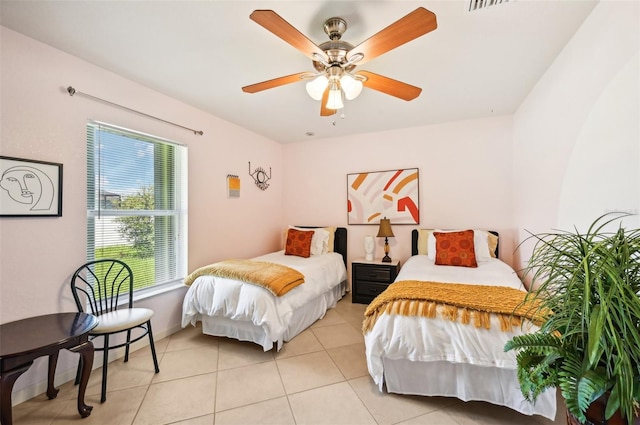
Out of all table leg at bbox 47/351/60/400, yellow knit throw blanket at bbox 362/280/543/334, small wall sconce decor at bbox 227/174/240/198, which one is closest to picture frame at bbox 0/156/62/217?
table leg at bbox 47/351/60/400

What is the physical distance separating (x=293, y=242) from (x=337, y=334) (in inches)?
55.4

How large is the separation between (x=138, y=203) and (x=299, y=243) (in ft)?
6.32

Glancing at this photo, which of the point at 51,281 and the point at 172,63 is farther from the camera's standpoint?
the point at 172,63

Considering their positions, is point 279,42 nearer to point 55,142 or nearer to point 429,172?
point 55,142

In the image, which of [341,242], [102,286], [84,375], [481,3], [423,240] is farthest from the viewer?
[341,242]

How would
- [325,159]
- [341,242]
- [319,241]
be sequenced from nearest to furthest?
[319,241] → [341,242] → [325,159]

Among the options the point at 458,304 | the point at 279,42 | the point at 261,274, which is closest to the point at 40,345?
the point at 261,274

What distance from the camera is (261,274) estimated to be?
8.08 feet

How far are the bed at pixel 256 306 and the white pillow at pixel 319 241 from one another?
0.54 m

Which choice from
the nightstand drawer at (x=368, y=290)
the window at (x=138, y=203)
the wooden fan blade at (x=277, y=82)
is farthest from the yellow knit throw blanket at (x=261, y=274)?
the wooden fan blade at (x=277, y=82)

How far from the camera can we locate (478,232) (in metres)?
3.21

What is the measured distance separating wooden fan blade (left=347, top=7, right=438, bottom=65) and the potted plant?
1103 millimetres

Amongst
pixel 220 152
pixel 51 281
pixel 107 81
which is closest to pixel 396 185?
pixel 220 152

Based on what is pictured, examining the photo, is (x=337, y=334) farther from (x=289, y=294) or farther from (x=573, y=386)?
(x=573, y=386)
